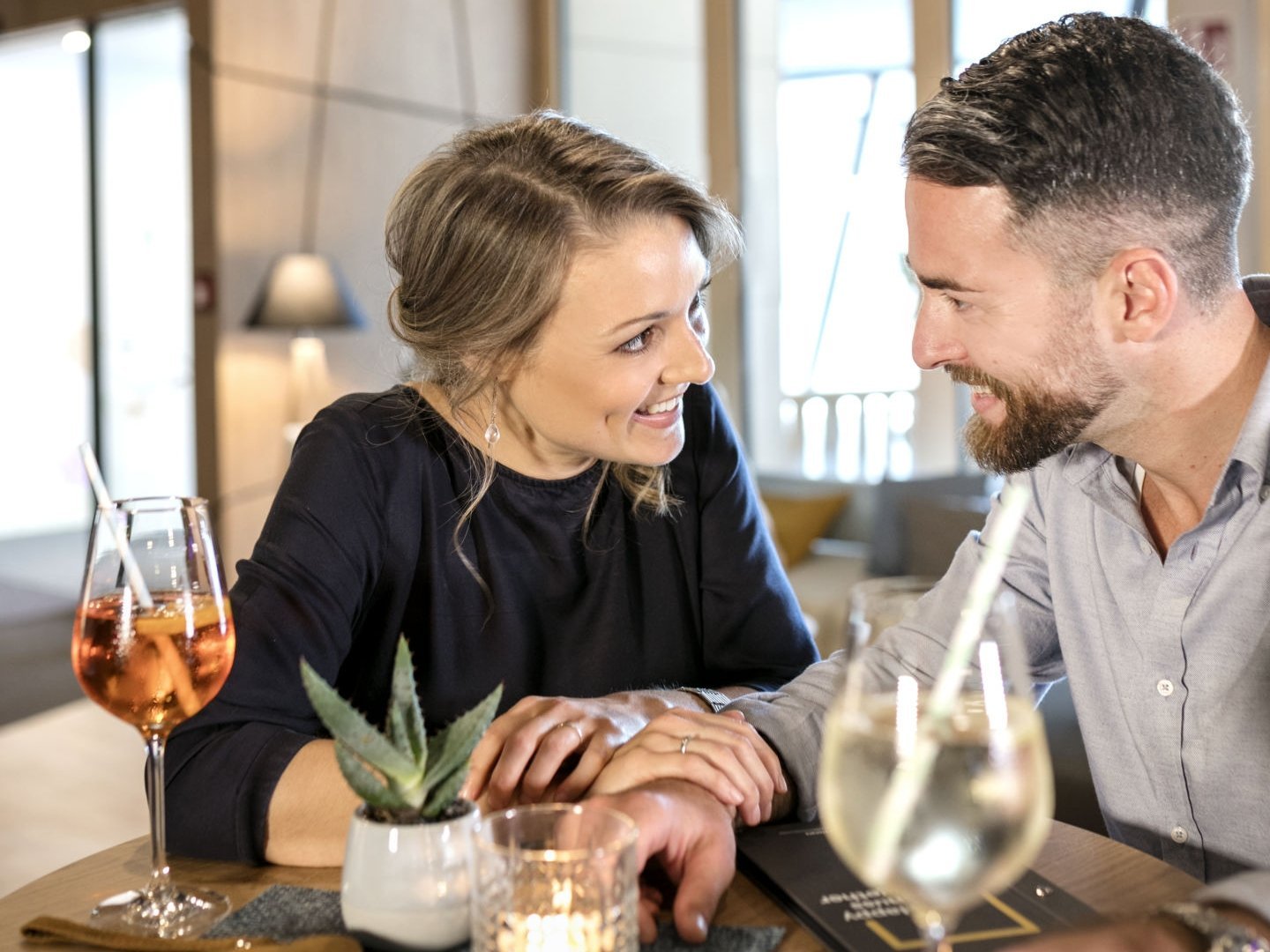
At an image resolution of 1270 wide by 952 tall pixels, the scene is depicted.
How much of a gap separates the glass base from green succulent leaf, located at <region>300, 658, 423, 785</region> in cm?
21

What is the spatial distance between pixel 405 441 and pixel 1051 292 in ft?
2.56

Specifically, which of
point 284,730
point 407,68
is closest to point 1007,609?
point 284,730

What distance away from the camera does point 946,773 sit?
0.62 m

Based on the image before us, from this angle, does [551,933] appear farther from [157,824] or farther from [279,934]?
[157,824]

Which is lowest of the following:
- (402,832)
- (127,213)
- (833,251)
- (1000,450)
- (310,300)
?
(402,832)

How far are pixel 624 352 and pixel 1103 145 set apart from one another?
1.97 ft

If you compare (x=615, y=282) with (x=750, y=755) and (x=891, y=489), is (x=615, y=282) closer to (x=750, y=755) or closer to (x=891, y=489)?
(x=750, y=755)

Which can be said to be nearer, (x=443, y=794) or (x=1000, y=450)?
(x=443, y=794)

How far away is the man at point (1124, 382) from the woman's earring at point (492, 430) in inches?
19.8

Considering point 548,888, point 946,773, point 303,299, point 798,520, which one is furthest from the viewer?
point 798,520

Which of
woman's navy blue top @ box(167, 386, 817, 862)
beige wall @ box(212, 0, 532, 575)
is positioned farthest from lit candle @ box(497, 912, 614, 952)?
beige wall @ box(212, 0, 532, 575)

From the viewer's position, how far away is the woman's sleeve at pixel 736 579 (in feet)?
5.65

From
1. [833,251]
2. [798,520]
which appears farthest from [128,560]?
[833,251]

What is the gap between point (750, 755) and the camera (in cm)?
116
